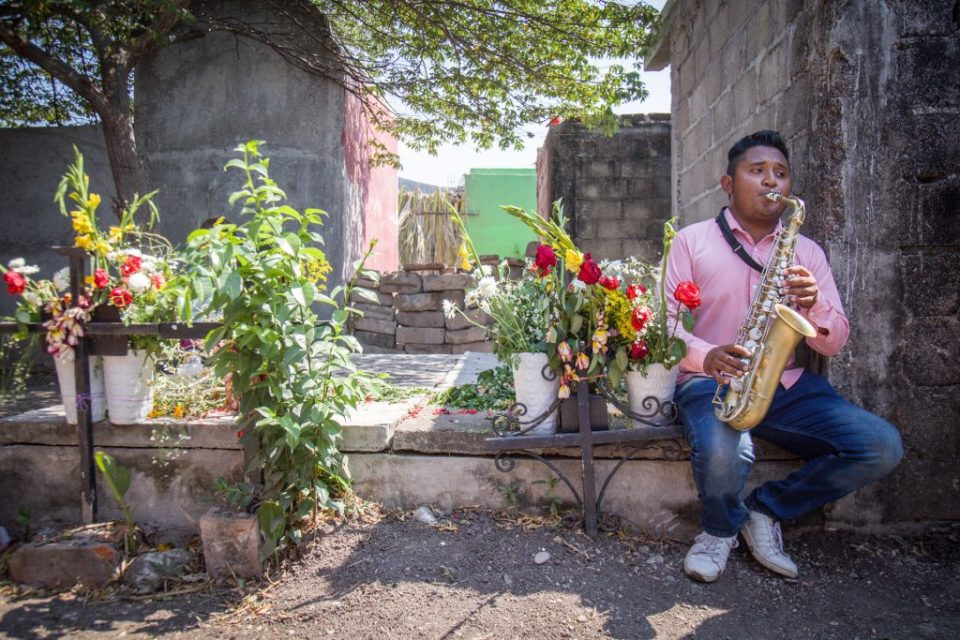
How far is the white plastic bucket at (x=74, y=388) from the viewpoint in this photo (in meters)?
2.84

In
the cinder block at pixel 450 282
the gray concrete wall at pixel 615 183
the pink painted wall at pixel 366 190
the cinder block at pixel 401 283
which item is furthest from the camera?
the cinder block at pixel 401 283

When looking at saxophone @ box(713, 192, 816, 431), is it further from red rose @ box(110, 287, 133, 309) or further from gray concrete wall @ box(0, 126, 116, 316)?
gray concrete wall @ box(0, 126, 116, 316)

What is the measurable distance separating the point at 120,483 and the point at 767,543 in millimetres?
2805

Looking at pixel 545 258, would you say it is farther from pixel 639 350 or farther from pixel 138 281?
pixel 138 281

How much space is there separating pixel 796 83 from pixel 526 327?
1661 millimetres

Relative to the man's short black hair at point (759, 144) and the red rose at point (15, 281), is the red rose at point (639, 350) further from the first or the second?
the red rose at point (15, 281)

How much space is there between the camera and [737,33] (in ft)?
11.3

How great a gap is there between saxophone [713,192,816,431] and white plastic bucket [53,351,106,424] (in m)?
2.78

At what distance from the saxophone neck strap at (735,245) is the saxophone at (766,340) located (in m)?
0.12

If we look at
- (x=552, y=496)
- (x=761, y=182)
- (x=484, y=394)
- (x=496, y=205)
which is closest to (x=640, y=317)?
(x=761, y=182)

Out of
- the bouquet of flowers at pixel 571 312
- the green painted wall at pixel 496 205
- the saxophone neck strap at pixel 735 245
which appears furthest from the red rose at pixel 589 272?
the green painted wall at pixel 496 205

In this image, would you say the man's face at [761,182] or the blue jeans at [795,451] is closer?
the blue jeans at [795,451]

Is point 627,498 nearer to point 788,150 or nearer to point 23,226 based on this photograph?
point 788,150

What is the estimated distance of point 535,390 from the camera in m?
2.64
